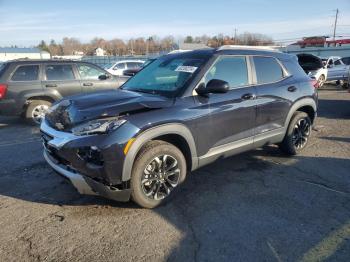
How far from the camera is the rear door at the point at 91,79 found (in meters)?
9.44

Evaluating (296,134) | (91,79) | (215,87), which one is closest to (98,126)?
(215,87)

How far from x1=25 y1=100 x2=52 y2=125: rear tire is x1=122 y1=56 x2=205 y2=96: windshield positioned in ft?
15.0

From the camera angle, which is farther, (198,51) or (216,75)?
(198,51)

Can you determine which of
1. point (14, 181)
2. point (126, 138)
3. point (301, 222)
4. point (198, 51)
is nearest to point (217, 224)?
point (301, 222)

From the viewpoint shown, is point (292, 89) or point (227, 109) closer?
point (227, 109)

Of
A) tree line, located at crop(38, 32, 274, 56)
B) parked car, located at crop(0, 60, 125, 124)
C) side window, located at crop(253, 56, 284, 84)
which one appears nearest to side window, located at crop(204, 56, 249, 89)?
side window, located at crop(253, 56, 284, 84)

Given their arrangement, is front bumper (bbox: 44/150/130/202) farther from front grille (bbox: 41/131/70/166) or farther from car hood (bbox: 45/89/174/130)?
car hood (bbox: 45/89/174/130)

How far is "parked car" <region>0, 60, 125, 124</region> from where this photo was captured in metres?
8.30

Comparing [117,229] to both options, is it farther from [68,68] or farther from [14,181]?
[68,68]

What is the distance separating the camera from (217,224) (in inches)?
142

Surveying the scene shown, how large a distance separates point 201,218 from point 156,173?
2.38 ft

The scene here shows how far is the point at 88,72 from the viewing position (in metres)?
9.62

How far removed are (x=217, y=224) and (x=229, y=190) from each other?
94 cm

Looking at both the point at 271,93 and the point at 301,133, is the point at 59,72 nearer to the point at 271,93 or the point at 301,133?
the point at 271,93
